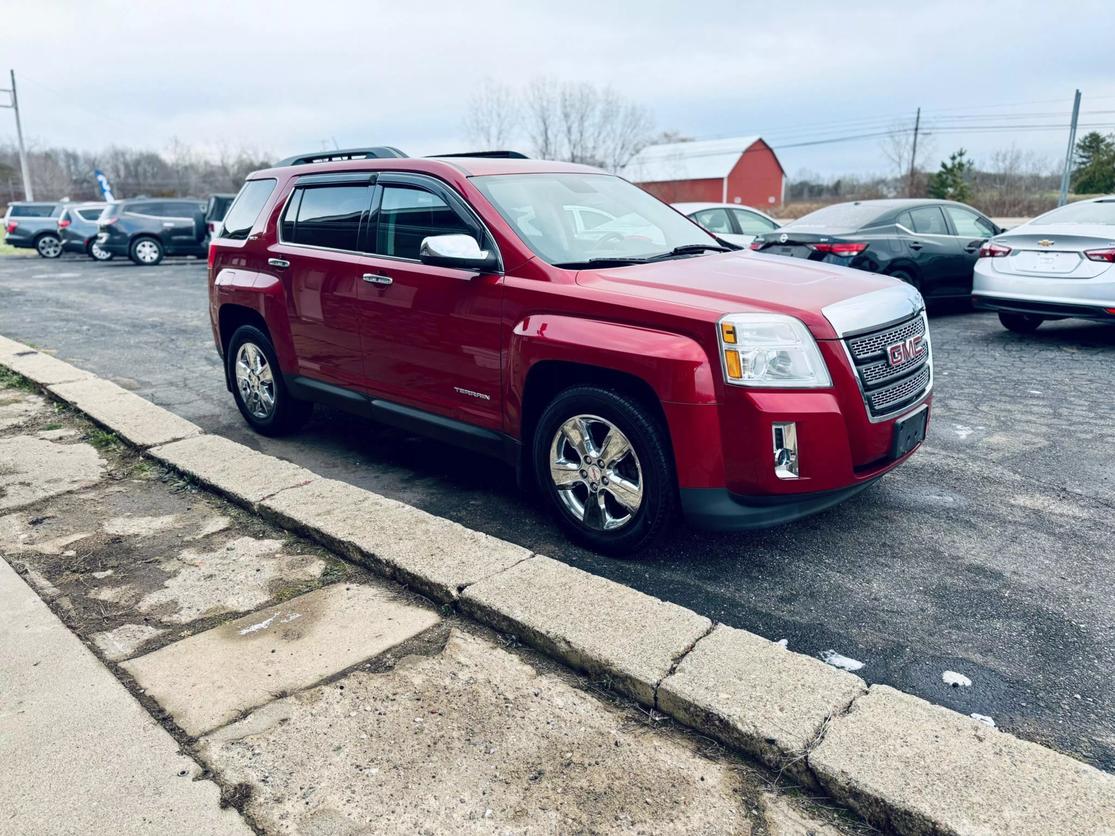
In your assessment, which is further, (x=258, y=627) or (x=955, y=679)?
(x=258, y=627)

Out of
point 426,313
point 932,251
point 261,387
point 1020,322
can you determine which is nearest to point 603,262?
point 426,313

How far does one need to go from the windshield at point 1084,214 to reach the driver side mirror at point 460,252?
697 centimetres

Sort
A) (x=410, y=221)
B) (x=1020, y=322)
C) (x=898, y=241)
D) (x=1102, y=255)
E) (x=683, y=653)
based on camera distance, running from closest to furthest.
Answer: (x=683, y=653), (x=410, y=221), (x=1102, y=255), (x=1020, y=322), (x=898, y=241)

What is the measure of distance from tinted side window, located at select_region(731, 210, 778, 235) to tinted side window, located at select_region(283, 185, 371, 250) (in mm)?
9166

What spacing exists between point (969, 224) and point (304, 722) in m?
10.5

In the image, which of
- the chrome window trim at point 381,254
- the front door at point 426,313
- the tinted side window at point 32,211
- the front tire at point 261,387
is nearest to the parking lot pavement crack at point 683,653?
the front door at point 426,313

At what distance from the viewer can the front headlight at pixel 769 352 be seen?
352cm

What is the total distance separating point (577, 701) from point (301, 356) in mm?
3393

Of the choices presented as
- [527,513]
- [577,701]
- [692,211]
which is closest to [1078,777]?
[577,701]

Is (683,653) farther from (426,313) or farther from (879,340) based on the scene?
(426,313)

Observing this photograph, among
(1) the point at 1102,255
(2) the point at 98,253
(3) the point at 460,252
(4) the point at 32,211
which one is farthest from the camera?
(4) the point at 32,211

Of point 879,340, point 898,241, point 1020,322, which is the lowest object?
point 1020,322

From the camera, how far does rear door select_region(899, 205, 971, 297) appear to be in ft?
32.9

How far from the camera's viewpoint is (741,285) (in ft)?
12.9
